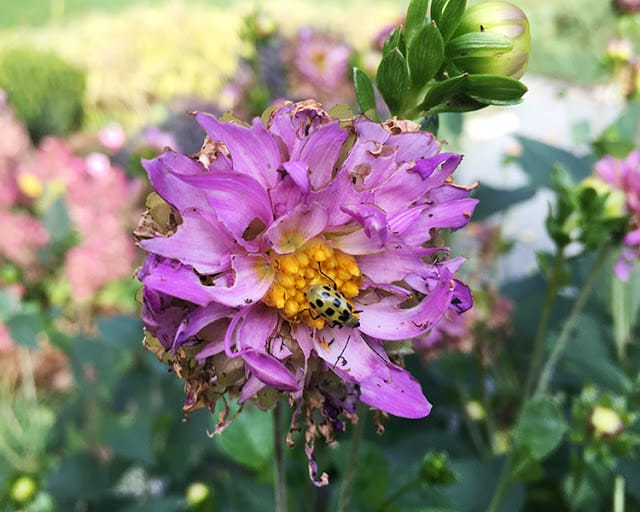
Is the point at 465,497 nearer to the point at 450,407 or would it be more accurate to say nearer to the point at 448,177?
the point at 450,407

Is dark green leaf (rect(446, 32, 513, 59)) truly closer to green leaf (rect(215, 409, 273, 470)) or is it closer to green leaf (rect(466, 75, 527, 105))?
green leaf (rect(466, 75, 527, 105))

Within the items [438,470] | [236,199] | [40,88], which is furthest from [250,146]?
[40,88]

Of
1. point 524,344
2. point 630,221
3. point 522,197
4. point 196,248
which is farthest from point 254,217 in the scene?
point 524,344

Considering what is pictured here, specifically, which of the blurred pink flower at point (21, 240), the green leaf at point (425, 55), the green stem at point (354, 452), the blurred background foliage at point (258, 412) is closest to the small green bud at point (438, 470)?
the blurred background foliage at point (258, 412)

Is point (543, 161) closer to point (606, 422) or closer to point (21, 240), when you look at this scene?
point (606, 422)

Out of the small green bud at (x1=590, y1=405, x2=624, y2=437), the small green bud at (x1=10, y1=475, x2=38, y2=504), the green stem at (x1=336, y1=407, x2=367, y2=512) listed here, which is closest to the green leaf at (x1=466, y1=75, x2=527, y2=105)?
the green stem at (x1=336, y1=407, x2=367, y2=512)

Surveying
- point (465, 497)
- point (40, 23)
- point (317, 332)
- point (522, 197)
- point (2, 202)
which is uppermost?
point (317, 332)
